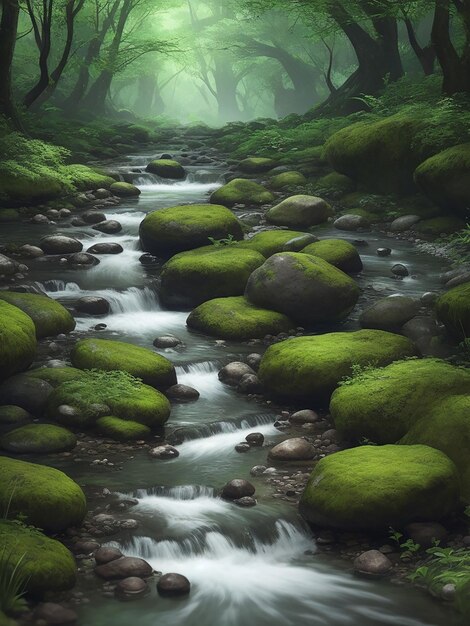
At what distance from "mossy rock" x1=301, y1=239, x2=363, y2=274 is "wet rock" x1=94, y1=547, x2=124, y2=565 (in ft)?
26.4

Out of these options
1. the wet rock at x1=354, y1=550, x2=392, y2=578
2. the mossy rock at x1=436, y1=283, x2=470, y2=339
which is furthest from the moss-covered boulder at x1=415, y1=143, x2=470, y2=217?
the wet rock at x1=354, y1=550, x2=392, y2=578

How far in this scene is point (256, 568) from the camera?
22.3 feet

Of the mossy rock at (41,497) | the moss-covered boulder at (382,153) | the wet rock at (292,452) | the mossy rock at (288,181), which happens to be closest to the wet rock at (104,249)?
the moss-covered boulder at (382,153)

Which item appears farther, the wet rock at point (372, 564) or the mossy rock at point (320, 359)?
the mossy rock at point (320, 359)

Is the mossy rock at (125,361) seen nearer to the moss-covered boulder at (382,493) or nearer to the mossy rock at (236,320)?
the mossy rock at (236,320)

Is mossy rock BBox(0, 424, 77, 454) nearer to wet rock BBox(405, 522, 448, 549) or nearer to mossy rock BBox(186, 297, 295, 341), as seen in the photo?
wet rock BBox(405, 522, 448, 549)

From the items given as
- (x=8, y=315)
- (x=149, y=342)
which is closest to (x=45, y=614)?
(x=8, y=315)

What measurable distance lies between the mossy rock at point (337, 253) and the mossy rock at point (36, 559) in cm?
847

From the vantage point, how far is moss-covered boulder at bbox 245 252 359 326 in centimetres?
1239

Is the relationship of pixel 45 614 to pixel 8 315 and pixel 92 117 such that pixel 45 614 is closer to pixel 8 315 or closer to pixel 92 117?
pixel 8 315

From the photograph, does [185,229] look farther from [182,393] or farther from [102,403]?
[102,403]

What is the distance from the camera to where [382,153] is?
18.9 m

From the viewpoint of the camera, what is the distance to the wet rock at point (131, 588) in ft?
20.0

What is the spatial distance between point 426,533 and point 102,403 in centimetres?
381
